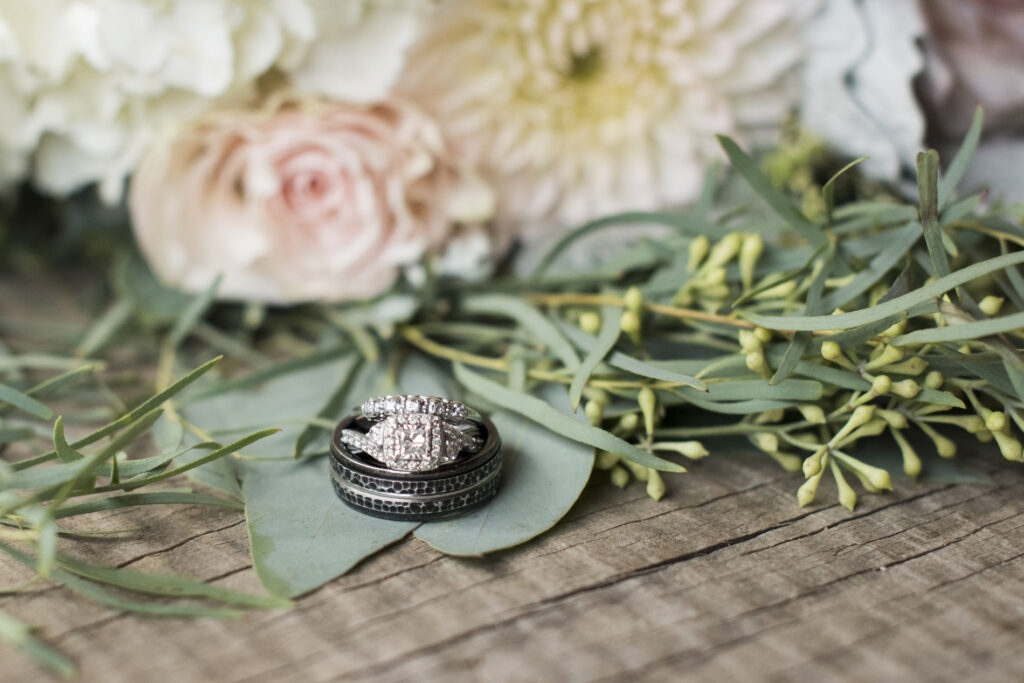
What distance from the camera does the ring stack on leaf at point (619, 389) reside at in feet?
1.52

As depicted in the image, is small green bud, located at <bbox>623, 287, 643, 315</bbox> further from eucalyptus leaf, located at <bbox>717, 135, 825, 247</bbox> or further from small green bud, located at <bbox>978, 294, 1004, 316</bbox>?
small green bud, located at <bbox>978, 294, 1004, 316</bbox>

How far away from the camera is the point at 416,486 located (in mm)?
492

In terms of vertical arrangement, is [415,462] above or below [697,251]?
below

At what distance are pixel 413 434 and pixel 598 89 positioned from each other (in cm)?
41

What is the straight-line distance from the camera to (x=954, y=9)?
2.36 ft

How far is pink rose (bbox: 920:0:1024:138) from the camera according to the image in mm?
718

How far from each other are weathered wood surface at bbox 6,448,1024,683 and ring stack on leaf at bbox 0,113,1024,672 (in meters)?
0.02

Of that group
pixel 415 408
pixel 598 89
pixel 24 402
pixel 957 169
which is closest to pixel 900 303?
pixel 957 169

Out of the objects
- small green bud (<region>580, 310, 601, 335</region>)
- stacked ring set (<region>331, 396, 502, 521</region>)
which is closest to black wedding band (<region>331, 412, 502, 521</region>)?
stacked ring set (<region>331, 396, 502, 521</region>)

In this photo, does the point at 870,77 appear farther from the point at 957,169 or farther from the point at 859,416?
the point at 859,416

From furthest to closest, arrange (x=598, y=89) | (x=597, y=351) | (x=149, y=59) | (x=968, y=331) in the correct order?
1. (x=598, y=89)
2. (x=149, y=59)
3. (x=597, y=351)
4. (x=968, y=331)

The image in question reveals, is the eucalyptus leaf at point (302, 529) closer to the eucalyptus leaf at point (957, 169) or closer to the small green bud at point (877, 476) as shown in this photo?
the small green bud at point (877, 476)

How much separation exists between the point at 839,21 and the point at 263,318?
595 millimetres

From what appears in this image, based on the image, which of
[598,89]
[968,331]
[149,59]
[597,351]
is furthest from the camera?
[598,89]
